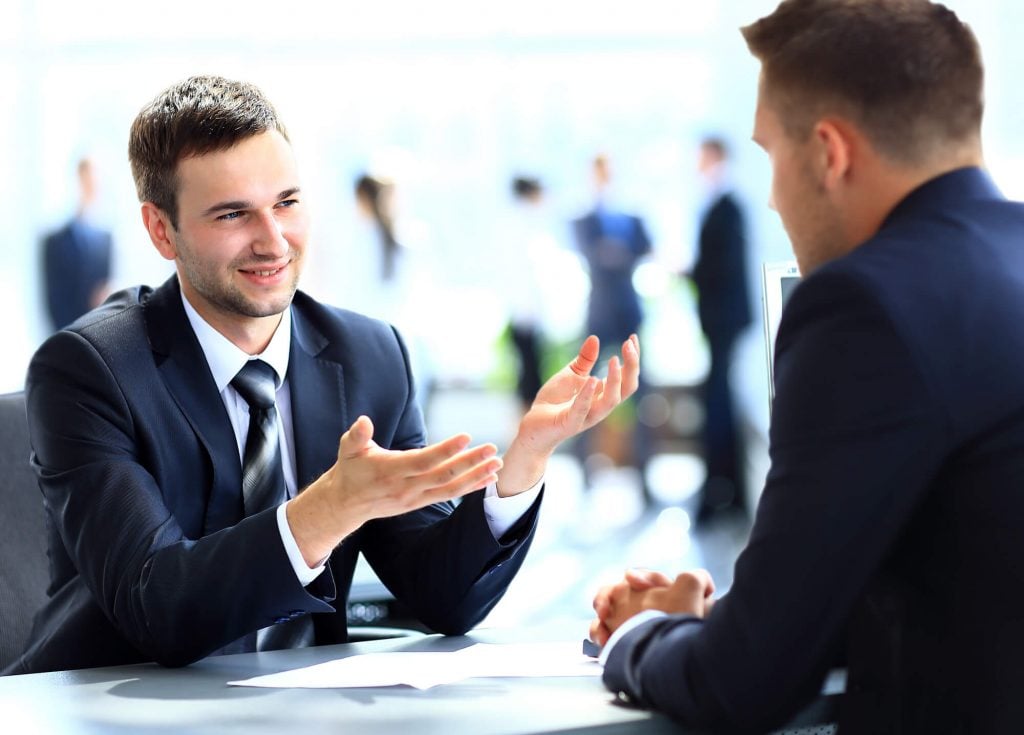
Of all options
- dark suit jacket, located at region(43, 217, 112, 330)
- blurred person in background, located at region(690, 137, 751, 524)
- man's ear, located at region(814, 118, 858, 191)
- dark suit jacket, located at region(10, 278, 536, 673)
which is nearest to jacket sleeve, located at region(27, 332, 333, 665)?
dark suit jacket, located at region(10, 278, 536, 673)

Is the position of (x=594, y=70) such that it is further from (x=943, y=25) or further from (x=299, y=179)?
(x=943, y=25)

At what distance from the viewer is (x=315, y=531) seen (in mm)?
1531

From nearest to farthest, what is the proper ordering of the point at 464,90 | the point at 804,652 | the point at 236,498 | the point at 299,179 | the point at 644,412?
the point at 804,652, the point at 236,498, the point at 299,179, the point at 644,412, the point at 464,90

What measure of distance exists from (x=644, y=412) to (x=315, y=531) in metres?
6.27

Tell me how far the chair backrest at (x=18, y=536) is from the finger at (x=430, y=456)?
872 mm

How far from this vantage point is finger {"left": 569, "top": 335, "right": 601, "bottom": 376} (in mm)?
1742

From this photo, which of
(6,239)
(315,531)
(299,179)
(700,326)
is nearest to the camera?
(315,531)

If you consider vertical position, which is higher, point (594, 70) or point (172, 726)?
point (594, 70)

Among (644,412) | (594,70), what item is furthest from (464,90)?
(644,412)

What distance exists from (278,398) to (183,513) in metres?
0.25

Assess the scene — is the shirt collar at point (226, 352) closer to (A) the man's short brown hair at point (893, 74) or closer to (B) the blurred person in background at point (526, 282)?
(A) the man's short brown hair at point (893, 74)

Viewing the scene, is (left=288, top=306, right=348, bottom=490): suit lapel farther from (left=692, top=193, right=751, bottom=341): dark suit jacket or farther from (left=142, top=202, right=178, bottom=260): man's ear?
(left=692, top=193, right=751, bottom=341): dark suit jacket

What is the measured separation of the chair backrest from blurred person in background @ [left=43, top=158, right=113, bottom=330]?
5.23 meters

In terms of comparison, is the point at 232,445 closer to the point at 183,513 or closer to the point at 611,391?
the point at 183,513
